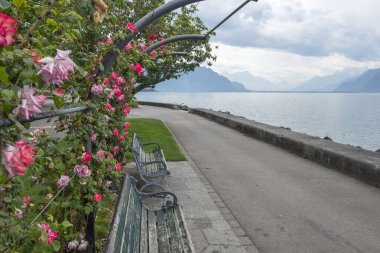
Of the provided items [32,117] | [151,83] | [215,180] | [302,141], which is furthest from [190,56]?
[32,117]

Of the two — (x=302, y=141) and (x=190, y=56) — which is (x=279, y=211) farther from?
(x=190, y=56)

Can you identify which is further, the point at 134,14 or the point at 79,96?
the point at 134,14

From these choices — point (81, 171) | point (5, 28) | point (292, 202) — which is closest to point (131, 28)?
point (81, 171)

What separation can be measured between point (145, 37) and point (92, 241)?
1224 centimetres

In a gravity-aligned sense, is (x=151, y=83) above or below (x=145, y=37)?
below

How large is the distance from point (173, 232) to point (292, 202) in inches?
140

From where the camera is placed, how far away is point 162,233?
4.05m

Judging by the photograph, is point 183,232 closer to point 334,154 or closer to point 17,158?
point 17,158

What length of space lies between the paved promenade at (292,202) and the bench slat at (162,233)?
1.46 m

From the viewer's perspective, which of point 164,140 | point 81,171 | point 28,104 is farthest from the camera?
point 164,140

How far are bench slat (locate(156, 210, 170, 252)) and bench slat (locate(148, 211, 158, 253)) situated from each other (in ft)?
0.14

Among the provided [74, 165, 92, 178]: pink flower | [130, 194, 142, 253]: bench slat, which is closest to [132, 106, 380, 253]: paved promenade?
[130, 194, 142, 253]: bench slat

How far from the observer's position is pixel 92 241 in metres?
3.80

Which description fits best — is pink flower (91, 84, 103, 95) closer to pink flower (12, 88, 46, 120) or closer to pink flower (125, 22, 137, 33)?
pink flower (125, 22, 137, 33)
